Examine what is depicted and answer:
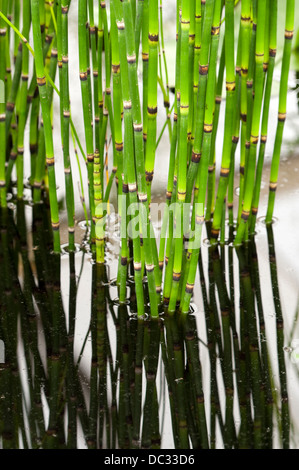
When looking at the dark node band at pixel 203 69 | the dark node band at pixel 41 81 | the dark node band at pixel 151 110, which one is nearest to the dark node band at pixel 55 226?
the dark node band at pixel 41 81

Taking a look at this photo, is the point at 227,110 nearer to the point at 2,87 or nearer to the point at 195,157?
the point at 195,157

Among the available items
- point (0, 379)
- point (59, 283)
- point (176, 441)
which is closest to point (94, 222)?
point (59, 283)

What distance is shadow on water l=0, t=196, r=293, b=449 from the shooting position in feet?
4.49

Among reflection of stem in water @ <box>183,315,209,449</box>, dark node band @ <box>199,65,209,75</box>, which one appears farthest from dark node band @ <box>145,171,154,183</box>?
reflection of stem in water @ <box>183,315,209,449</box>

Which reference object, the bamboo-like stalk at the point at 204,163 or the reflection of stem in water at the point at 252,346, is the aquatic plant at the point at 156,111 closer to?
the bamboo-like stalk at the point at 204,163

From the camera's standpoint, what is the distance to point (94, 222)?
1.76 meters

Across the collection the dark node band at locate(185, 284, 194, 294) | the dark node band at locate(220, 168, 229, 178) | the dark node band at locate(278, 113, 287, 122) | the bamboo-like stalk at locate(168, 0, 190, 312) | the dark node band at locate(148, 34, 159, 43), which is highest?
the dark node band at locate(278, 113, 287, 122)

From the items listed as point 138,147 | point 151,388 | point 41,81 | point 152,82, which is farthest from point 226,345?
point 41,81

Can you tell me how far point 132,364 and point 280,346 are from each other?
32 centimetres

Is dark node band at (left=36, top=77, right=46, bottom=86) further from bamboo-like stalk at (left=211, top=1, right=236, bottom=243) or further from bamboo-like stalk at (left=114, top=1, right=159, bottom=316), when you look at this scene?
bamboo-like stalk at (left=211, top=1, right=236, bottom=243)

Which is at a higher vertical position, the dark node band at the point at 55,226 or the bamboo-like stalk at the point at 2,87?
the bamboo-like stalk at the point at 2,87

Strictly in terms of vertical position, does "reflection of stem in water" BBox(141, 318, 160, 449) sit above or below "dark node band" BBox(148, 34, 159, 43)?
below

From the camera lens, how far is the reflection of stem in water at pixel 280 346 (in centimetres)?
137

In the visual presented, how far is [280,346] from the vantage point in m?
1.56
